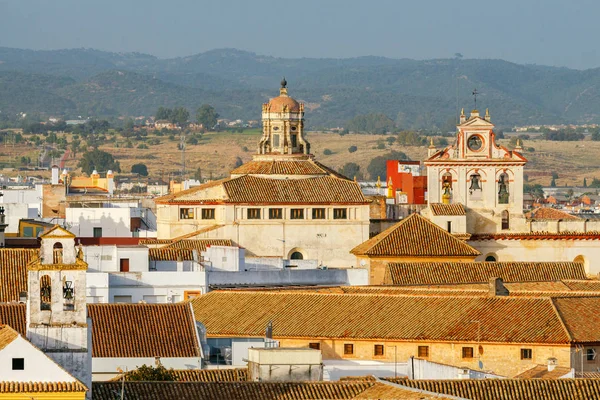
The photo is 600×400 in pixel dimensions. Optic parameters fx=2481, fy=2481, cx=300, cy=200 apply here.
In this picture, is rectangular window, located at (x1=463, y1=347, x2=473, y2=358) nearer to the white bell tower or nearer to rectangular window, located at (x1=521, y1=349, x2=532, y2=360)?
rectangular window, located at (x1=521, y1=349, x2=532, y2=360)

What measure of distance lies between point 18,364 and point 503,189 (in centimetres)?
5556

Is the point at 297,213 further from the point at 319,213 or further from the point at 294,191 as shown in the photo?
the point at 294,191

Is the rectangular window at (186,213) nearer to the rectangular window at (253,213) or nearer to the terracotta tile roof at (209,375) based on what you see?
the rectangular window at (253,213)

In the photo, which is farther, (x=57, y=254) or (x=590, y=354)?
(x=590, y=354)

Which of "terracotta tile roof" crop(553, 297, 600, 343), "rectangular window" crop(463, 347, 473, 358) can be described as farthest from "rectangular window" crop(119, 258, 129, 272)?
"rectangular window" crop(463, 347, 473, 358)

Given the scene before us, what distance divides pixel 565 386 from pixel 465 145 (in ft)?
157

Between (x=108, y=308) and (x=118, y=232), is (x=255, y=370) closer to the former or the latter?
(x=108, y=308)

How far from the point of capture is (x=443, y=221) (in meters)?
93.6

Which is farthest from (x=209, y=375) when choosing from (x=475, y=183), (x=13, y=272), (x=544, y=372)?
(x=475, y=183)

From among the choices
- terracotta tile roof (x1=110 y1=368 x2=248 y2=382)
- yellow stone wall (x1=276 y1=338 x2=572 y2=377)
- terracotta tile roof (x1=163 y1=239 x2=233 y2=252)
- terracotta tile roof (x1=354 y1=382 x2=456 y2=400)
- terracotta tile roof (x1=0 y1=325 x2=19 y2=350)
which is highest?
terracotta tile roof (x1=0 y1=325 x2=19 y2=350)

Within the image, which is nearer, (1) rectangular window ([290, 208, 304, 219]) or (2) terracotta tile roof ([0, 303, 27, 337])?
(2) terracotta tile roof ([0, 303, 27, 337])

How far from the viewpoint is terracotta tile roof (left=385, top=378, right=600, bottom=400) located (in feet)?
156

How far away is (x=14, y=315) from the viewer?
54.8 meters

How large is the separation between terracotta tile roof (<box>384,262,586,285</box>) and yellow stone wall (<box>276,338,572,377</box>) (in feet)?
56.3
